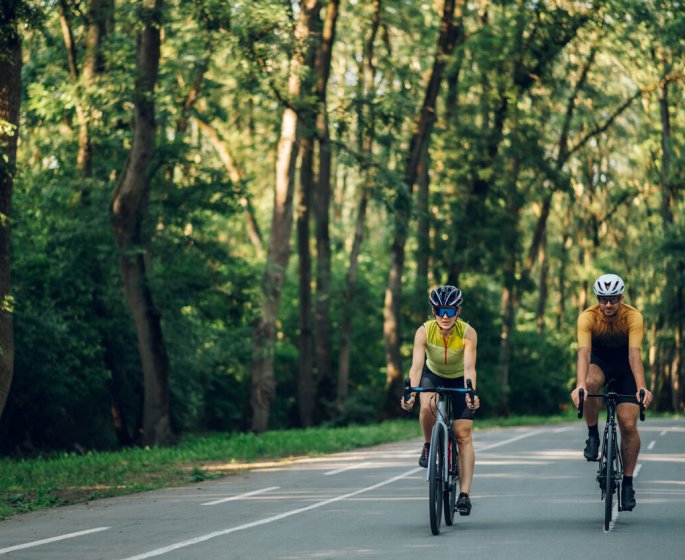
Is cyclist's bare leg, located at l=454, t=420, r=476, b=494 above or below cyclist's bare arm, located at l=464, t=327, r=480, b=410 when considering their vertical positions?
below

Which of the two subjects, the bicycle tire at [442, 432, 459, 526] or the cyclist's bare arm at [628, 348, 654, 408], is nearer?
the cyclist's bare arm at [628, 348, 654, 408]

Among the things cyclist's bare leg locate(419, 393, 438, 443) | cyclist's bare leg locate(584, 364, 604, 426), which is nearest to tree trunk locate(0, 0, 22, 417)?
cyclist's bare leg locate(419, 393, 438, 443)

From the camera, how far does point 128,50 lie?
24969mm

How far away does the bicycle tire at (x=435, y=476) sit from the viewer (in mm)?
9742

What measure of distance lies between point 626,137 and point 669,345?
11.5 m

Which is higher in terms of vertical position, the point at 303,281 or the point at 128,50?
the point at 128,50

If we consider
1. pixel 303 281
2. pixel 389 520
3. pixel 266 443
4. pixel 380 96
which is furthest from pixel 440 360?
pixel 303 281

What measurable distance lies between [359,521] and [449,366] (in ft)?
6.10

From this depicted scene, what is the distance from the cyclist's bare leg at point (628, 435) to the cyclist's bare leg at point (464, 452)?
1.34m

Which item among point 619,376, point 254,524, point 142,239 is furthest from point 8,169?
point 142,239

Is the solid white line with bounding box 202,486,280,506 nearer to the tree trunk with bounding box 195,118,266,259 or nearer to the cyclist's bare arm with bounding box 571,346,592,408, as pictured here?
the cyclist's bare arm with bounding box 571,346,592,408

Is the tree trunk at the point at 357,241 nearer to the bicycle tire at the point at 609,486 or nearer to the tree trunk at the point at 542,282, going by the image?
the tree trunk at the point at 542,282

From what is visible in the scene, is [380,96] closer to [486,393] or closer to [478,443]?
[478,443]

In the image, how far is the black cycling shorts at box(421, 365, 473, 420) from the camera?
410 inches
